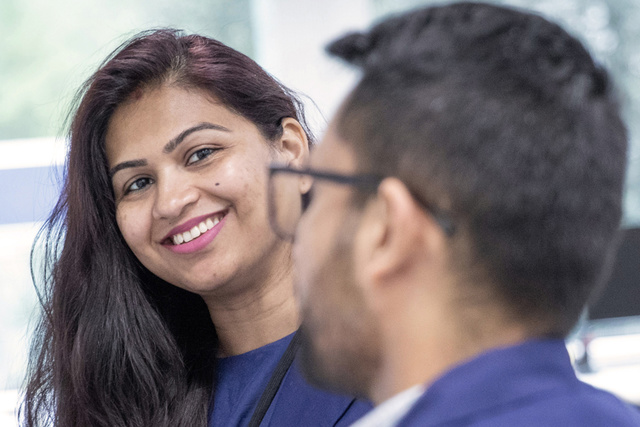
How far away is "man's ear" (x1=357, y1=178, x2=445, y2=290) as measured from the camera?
26.7 inches

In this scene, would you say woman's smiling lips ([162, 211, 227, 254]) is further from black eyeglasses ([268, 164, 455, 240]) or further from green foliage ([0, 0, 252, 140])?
green foliage ([0, 0, 252, 140])

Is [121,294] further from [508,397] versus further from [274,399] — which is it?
[508,397]

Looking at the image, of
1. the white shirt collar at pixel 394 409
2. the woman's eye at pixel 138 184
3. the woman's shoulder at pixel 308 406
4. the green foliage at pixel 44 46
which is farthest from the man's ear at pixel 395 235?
the green foliage at pixel 44 46

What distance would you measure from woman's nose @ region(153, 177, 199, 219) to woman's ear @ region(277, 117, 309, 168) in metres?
→ 0.22

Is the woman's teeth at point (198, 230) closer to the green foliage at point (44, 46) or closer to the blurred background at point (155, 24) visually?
the blurred background at point (155, 24)

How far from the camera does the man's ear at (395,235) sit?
26.7 inches

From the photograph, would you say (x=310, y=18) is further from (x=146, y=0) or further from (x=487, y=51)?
(x=487, y=51)

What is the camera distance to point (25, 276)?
283 centimetres

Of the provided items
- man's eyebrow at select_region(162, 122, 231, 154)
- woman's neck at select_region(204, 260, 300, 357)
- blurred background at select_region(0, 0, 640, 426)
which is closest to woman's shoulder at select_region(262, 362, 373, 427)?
woman's neck at select_region(204, 260, 300, 357)

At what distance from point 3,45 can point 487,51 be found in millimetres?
2659

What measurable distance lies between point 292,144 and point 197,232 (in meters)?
0.30

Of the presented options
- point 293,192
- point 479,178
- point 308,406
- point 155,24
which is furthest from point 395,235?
point 155,24

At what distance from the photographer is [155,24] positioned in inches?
101

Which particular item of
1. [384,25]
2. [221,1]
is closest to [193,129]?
[384,25]
